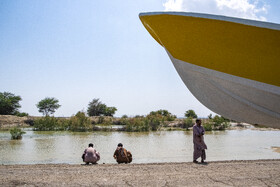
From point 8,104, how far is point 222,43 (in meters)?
50.8

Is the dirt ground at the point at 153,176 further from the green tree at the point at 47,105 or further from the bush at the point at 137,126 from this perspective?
the green tree at the point at 47,105

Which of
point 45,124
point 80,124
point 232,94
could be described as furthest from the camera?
point 45,124

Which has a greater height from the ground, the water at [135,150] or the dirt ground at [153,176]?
the dirt ground at [153,176]

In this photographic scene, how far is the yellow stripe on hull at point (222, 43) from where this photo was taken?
5.30 meters

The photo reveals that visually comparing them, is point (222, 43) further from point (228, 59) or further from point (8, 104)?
point (8, 104)

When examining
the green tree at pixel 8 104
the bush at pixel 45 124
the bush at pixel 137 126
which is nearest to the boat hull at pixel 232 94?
the bush at pixel 137 126

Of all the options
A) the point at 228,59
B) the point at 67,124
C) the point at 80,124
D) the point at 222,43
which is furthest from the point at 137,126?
the point at 222,43

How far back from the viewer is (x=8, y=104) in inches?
1923

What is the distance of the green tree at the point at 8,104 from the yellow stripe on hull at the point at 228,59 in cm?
4949

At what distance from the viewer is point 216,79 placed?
19.4 feet

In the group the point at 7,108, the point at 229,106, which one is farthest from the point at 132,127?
the point at 7,108

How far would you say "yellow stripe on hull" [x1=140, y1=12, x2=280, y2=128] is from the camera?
17.5ft

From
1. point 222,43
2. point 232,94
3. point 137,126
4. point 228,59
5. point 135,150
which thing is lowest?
point 135,150

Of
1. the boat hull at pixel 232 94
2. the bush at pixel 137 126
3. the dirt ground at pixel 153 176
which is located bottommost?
the dirt ground at pixel 153 176
